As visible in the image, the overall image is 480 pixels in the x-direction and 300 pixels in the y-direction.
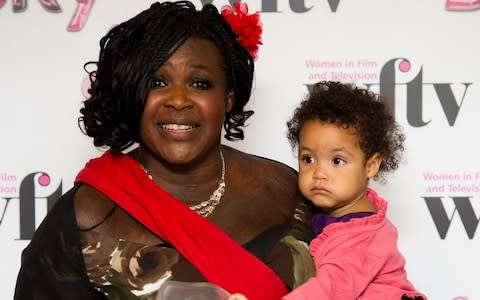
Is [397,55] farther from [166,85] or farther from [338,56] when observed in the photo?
[166,85]

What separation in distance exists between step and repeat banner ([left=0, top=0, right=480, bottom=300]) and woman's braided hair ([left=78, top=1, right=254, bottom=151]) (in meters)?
0.78

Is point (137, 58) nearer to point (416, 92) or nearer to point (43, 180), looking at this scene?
point (43, 180)

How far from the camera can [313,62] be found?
89.4 inches

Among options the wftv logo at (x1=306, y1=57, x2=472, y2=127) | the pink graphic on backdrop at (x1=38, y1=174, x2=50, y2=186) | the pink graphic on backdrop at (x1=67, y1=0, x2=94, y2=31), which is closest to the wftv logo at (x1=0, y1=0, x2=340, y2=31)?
the pink graphic on backdrop at (x1=67, y1=0, x2=94, y2=31)

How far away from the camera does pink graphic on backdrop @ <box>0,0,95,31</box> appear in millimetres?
2262

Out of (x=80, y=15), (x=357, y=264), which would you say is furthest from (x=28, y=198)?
(x=357, y=264)

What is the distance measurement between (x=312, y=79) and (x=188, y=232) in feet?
3.41

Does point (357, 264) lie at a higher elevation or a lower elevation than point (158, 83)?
lower

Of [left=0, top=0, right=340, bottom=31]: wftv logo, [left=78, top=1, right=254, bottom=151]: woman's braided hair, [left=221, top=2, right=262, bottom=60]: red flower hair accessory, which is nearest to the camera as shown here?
[left=78, top=1, right=254, bottom=151]: woman's braided hair

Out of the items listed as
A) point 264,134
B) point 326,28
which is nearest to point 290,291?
point 264,134

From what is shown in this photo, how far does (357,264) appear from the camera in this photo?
134 cm

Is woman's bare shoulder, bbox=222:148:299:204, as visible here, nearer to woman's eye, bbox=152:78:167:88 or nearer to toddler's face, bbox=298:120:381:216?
toddler's face, bbox=298:120:381:216

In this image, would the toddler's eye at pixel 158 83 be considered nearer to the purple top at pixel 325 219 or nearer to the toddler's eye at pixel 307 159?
the toddler's eye at pixel 307 159

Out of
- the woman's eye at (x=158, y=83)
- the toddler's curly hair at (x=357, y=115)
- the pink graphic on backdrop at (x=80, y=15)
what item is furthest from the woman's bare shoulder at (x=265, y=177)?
the pink graphic on backdrop at (x=80, y=15)
